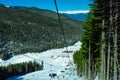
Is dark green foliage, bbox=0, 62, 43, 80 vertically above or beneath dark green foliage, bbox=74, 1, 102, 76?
beneath

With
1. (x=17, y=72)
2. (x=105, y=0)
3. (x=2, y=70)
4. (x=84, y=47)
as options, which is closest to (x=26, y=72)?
(x=17, y=72)

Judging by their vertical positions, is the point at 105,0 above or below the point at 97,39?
above

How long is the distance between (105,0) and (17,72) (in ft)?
528

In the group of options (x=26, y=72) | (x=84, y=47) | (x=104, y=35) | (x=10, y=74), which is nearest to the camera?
(x=104, y=35)

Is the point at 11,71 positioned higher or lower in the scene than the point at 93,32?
lower

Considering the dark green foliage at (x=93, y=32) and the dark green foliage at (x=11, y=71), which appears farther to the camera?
the dark green foliage at (x=11, y=71)

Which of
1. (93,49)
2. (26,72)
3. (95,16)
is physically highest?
(95,16)

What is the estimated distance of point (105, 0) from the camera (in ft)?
96.0

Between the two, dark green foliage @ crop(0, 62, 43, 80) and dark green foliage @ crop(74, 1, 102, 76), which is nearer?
dark green foliage @ crop(74, 1, 102, 76)

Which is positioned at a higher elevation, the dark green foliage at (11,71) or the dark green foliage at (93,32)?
the dark green foliage at (93,32)

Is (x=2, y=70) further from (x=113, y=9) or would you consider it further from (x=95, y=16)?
(x=113, y=9)

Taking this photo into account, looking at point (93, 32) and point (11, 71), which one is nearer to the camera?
point (93, 32)

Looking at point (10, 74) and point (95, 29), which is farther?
point (10, 74)

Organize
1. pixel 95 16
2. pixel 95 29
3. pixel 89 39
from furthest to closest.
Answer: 1. pixel 89 39
2. pixel 95 29
3. pixel 95 16
